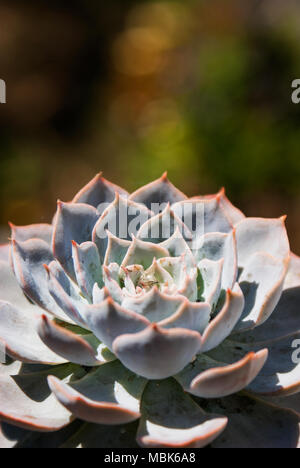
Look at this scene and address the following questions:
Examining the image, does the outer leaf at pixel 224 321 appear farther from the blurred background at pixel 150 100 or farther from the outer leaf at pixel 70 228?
the blurred background at pixel 150 100

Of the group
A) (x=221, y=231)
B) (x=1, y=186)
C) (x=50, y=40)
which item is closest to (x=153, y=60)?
(x=50, y=40)

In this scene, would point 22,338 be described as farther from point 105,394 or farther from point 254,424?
point 254,424

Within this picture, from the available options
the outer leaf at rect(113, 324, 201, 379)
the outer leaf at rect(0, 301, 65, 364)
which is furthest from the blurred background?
the outer leaf at rect(113, 324, 201, 379)

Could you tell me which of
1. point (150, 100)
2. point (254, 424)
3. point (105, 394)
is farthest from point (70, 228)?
point (150, 100)

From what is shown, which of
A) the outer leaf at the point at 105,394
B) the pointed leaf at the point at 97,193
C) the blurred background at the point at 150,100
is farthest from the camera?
the blurred background at the point at 150,100

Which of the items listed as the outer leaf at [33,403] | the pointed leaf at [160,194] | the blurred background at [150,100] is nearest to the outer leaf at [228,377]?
the outer leaf at [33,403]

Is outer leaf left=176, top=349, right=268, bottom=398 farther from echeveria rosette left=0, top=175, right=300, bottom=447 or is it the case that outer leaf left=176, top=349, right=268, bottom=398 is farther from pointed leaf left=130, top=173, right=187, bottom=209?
pointed leaf left=130, top=173, right=187, bottom=209
